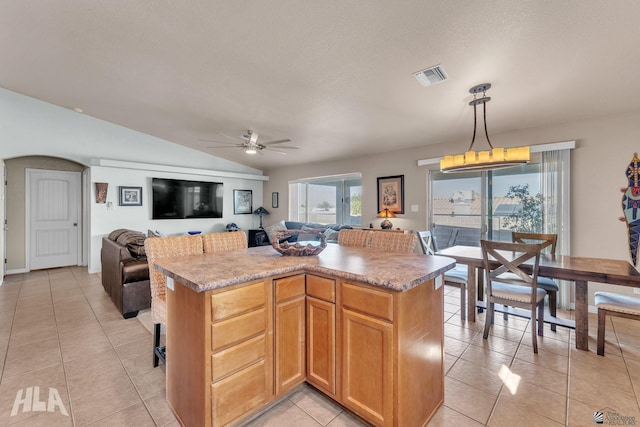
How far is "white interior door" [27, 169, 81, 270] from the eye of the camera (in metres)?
5.57

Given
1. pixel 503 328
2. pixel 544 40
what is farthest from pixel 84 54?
pixel 503 328

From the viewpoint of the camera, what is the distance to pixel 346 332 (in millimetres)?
1614

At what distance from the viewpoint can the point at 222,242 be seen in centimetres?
240

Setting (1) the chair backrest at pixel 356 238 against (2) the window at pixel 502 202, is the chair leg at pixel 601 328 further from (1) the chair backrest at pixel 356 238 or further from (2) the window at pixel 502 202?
(1) the chair backrest at pixel 356 238

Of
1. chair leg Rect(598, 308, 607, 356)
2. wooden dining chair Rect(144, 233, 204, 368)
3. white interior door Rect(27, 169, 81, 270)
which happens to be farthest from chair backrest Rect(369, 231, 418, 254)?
white interior door Rect(27, 169, 81, 270)

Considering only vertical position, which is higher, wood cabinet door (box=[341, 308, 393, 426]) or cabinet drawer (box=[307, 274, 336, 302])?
cabinet drawer (box=[307, 274, 336, 302])

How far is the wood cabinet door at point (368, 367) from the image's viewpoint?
143 centimetres

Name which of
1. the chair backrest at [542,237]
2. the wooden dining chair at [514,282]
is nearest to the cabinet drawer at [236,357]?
the wooden dining chair at [514,282]

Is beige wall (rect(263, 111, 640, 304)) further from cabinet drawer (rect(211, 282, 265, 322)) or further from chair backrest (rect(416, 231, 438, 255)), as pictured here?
cabinet drawer (rect(211, 282, 265, 322))

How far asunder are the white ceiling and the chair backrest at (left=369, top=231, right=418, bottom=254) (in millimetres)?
1594

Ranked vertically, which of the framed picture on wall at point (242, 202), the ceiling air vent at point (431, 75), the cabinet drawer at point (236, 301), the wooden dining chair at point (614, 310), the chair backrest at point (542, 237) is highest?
the ceiling air vent at point (431, 75)

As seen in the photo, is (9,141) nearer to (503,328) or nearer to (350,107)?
(350,107)

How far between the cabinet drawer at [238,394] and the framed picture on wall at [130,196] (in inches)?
226

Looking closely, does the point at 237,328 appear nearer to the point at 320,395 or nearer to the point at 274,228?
the point at 320,395
